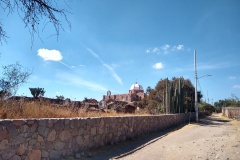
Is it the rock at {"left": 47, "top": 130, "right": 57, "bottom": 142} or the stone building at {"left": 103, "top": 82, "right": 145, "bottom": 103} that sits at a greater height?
the stone building at {"left": 103, "top": 82, "right": 145, "bottom": 103}

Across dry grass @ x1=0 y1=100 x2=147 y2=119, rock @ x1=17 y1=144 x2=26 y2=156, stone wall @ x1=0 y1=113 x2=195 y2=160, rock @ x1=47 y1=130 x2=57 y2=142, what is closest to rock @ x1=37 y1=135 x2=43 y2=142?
stone wall @ x1=0 y1=113 x2=195 y2=160

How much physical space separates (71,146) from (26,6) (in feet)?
19.1

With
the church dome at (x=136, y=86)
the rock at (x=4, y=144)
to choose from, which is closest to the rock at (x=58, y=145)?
the rock at (x=4, y=144)

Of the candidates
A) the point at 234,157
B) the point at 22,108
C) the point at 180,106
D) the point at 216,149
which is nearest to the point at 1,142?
the point at 22,108

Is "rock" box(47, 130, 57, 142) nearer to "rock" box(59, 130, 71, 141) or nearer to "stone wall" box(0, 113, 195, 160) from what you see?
"stone wall" box(0, 113, 195, 160)

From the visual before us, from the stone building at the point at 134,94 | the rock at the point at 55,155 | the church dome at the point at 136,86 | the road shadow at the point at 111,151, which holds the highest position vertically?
the church dome at the point at 136,86

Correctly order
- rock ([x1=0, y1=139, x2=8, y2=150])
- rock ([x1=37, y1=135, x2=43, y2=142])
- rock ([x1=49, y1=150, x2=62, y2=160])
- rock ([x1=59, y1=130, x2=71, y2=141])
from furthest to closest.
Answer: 1. rock ([x1=59, y1=130, x2=71, y2=141])
2. rock ([x1=49, y1=150, x2=62, y2=160])
3. rock ([x1=37, y1=135, x2=43, y2=142])
4. rock ([x1=0, y1=139, x2=8, y2=150])

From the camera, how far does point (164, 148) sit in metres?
11.6

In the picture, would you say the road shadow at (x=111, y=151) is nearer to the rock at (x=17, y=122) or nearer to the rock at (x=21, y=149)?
the rock at (x=21, y=149)

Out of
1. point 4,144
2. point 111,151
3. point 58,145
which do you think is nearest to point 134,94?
point 111,151

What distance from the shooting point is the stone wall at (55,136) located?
6.94m

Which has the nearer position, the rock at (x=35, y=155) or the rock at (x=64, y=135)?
the rock at (x=35, y=155)

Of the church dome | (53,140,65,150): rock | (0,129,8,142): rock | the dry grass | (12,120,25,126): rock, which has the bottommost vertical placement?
(53,140,65,150): rock

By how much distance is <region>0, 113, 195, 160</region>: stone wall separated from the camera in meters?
6.94
